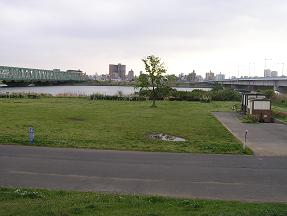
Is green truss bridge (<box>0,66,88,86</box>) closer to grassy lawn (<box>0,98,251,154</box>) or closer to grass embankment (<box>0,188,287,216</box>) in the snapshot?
grassy lawn (<box>0,98,251,154</box>)

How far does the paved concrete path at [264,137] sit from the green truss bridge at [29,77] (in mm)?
89279

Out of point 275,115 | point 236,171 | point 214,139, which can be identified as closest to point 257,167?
point 236,171

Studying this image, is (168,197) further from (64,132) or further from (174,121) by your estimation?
(174,121)

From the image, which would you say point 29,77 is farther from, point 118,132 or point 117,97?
point 118,132

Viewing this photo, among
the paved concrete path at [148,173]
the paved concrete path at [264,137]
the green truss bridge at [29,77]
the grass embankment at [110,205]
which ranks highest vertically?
the green truss bridge at [29,77]

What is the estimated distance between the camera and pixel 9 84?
4995 inches

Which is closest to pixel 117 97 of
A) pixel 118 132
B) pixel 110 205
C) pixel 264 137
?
pixel 118 132

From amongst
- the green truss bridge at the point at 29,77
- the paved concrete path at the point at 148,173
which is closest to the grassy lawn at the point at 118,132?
the paved concrete path at the point at 148,173

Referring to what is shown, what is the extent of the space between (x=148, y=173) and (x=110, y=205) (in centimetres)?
450

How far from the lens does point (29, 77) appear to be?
449 feet

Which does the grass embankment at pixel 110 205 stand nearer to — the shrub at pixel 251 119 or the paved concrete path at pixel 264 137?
the paved concrete path at pixel 264 137

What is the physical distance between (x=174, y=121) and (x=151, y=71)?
17.2 m

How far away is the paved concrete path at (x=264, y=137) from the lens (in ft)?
65.4

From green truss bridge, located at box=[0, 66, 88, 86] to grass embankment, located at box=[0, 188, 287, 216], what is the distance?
103m
